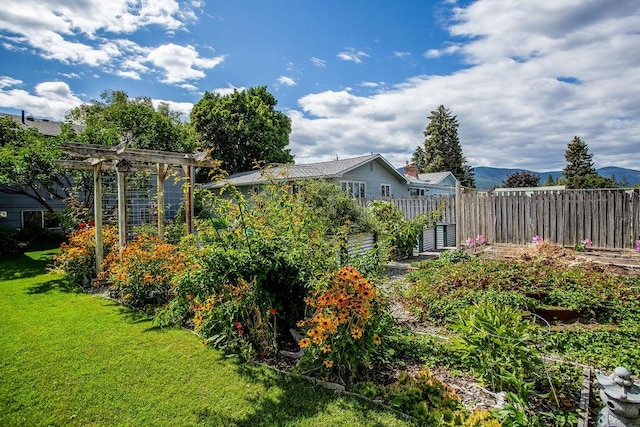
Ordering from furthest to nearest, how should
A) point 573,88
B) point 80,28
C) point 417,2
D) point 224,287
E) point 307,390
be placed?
point 573,88
point 80,28
point 417,2
point 224,287
point 307,390

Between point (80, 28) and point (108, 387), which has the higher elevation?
point (80, 28)

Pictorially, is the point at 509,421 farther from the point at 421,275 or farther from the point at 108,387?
the point at 421,275

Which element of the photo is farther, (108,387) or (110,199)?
(110,199)

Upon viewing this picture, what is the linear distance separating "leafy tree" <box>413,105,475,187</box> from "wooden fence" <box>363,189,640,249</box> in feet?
102

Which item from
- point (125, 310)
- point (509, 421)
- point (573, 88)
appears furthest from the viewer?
point (573, 88)

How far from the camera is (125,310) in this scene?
541 cm

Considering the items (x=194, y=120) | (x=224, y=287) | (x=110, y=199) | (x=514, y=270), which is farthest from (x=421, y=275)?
(x=194, y=120)

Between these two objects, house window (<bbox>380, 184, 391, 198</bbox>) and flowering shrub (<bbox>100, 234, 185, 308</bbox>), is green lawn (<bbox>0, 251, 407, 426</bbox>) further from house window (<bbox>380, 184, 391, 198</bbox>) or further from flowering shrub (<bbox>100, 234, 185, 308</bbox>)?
house window (<bbox>380, 184, 391, 198</bbox>)

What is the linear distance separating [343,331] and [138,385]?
2.00 metres

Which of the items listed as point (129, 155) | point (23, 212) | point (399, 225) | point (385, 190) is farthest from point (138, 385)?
point (385, 190)

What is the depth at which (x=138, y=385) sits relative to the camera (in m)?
3.17

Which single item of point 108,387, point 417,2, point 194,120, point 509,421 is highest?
point 194,120

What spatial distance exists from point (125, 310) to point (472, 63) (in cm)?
989

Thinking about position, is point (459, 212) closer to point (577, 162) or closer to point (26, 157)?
point (26, 157)
